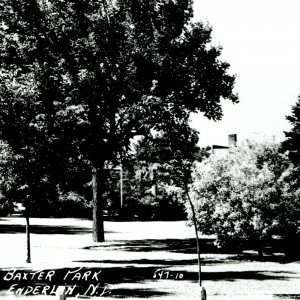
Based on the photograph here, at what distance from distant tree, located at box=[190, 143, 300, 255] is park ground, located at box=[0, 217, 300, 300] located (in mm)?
1383

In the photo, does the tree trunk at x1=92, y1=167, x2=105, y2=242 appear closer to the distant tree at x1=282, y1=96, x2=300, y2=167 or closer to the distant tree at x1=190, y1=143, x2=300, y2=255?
the distant tree at x1=190, y1=143, x2=300, y2=255

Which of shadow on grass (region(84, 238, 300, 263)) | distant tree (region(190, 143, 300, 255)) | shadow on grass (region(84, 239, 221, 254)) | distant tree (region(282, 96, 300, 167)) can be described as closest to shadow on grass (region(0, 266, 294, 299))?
distant tree (region(190, 143, 300, 255))

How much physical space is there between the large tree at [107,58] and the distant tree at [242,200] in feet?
22.6

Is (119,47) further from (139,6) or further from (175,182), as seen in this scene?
(175,182)

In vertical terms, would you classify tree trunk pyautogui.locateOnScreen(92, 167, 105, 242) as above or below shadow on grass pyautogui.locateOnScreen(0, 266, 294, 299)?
above

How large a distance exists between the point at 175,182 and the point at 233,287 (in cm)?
345

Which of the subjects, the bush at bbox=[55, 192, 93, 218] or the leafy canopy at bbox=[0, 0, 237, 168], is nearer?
the leafy canopy at bbox=[0, 0, 237, 168]

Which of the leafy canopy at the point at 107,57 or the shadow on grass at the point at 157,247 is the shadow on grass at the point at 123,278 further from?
the leafy canopy at the point at 107,57

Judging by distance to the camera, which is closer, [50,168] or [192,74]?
[50,168]

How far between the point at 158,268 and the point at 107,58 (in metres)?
12.3

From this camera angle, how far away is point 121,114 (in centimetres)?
2734

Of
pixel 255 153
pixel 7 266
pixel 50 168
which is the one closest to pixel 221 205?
pixel 255 153

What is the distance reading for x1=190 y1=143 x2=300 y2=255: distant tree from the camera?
59.4ft

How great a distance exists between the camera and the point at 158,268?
16.7 metres
